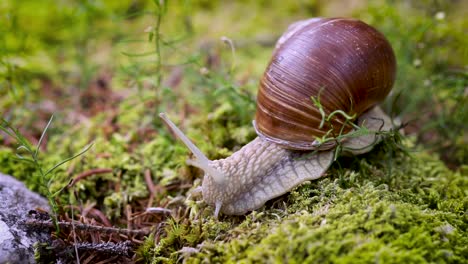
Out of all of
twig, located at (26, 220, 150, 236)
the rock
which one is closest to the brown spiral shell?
twig, located at (26, 220, 150, 236)

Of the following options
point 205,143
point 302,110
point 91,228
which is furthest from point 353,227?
point 91,228

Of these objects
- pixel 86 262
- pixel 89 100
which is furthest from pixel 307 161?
pixel 89 100

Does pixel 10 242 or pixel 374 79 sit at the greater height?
pixel 374 79

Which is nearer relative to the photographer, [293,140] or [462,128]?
[293,140]

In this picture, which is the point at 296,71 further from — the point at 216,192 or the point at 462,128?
the point at 462,128

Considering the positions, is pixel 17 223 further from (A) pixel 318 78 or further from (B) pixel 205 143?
(A) pixel 318 78

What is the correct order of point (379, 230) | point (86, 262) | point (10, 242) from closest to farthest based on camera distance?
1. point (379, 230)
2. point (10, 242)
3. point (86, 262)

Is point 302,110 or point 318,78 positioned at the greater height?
point 318,78

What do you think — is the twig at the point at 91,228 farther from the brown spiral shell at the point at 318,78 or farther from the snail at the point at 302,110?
the brown spiral shell at the point at 318,78
